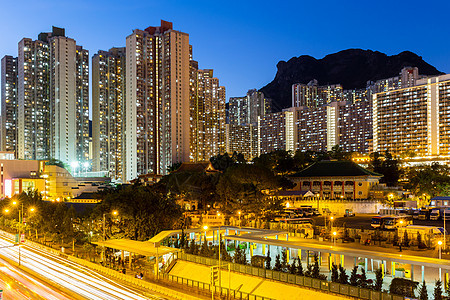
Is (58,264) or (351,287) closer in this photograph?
(351,287)

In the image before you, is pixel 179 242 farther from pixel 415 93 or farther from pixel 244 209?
pixel 415 93

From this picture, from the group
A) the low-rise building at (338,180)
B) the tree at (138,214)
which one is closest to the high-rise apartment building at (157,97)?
the low-rise building at (338,180)

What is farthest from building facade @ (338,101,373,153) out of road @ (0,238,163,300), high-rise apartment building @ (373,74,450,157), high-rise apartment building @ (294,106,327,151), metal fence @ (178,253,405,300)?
metal fence @ (178,253,405,300)

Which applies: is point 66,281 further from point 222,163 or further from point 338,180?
point 222,163

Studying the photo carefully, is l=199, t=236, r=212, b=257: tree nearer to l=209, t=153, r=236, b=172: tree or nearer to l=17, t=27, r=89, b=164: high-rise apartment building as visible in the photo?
l=209, t=153, r=236, b=172: tree

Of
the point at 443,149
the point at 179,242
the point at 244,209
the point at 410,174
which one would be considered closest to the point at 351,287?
the point at 179,242
